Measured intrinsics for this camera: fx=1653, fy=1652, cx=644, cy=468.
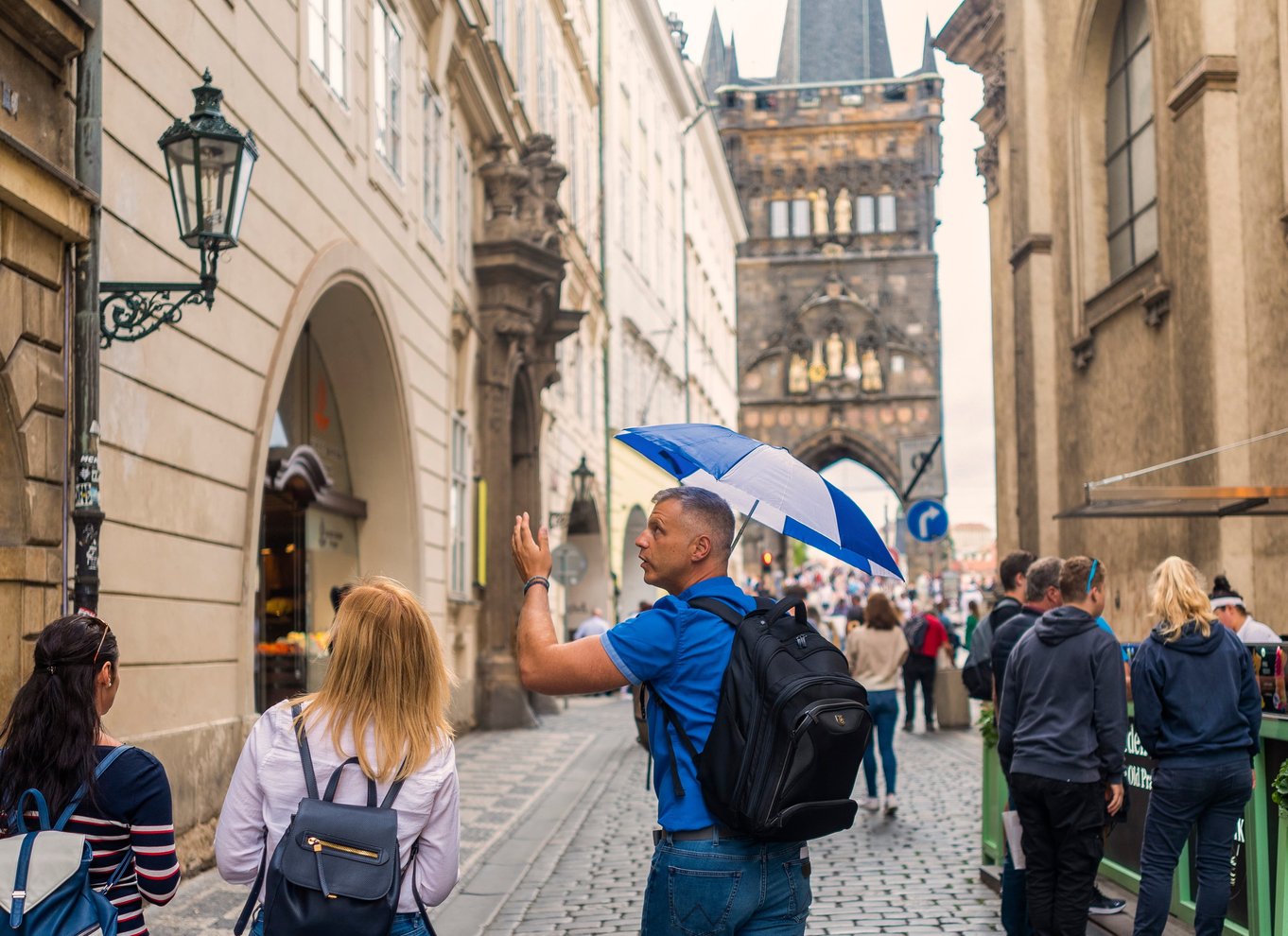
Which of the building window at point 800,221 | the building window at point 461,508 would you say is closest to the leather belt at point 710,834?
the building window at point 461,508

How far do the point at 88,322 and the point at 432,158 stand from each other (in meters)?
10.5

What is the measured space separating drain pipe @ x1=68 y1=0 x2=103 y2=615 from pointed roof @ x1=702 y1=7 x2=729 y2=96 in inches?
2662

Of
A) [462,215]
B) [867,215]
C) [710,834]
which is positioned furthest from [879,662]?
[867,215]

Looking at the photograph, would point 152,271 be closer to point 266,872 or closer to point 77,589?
point 77,589

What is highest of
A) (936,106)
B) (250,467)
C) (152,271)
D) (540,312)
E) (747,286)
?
(936,106)

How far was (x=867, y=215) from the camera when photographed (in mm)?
65562

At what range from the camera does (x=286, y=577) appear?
14.1 meters

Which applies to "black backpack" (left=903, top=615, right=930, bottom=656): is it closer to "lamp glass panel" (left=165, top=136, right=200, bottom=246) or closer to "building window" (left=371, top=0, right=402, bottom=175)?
"building window" (left=371, top=0, right=402, bottom=175)

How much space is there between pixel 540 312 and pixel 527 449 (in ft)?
7.37

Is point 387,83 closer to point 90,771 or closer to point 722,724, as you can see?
point 90,771

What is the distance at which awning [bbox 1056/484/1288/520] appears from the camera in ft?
32.7

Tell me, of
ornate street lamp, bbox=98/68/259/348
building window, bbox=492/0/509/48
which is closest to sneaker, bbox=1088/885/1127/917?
ornate street lamp, bbox=98/68/259/348

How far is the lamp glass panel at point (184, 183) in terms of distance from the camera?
7.16 m

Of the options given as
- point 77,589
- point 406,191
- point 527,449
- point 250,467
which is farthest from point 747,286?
point 77,589
